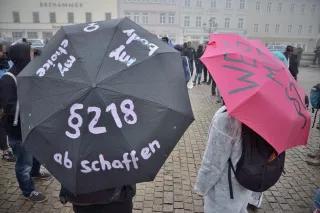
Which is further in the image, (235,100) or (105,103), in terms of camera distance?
(235,100)

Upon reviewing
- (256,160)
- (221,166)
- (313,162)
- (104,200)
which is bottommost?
(313,162)

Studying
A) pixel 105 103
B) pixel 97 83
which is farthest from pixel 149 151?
pixel 97 83

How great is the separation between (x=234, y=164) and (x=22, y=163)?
Result: 2.68 metres

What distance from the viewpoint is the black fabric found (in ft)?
7.01

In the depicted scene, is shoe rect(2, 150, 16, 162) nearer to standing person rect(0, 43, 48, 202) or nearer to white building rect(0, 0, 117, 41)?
standing person rect(0, 43, 48, 202)

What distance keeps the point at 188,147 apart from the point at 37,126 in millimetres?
4369

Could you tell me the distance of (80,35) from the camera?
1923 mm

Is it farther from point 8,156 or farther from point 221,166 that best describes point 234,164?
point 8,156

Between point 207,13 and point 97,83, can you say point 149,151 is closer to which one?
point 97,83

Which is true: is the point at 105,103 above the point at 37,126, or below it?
above

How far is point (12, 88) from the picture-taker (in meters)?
3.34

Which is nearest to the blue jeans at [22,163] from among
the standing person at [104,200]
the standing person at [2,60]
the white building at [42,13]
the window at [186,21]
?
the standing person at [104,200]

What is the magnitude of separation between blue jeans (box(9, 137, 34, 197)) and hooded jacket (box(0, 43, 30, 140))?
11 centimetres

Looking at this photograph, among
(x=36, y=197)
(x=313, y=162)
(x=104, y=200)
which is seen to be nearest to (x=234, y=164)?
(x=104, y=200)
